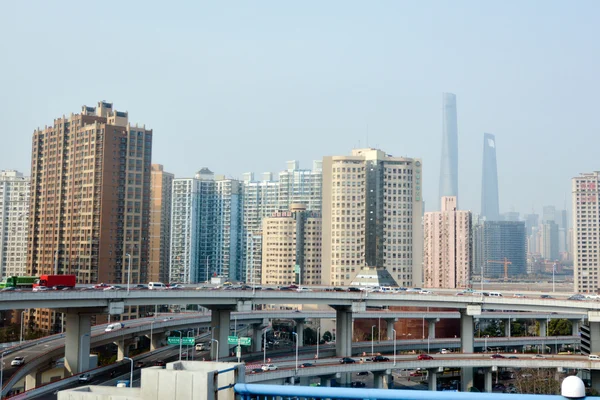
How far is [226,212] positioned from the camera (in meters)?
198

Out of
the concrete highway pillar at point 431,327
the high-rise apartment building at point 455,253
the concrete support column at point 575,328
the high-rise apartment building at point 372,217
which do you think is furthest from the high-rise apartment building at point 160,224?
the concrete support column at point 575,328

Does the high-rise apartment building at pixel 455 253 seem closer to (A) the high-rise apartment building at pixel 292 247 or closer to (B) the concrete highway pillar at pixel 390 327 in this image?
(A) the high-rise apartment building at pixel 292 247

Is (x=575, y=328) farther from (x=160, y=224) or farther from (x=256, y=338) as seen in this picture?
(x=160, y=224)

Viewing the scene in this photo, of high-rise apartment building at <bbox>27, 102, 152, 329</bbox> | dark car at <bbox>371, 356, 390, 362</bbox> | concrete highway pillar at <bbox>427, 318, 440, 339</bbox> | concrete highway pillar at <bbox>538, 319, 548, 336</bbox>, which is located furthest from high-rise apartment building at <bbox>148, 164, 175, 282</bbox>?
dark car at <bbox>371, 356, 390, 362</bbox>

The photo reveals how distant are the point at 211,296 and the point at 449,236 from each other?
139 m

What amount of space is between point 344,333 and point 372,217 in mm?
70994

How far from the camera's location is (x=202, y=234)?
189 metres

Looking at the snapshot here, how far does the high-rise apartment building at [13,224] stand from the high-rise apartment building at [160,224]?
28187 millimetres

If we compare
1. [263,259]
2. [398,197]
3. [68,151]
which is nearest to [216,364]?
[68,151]

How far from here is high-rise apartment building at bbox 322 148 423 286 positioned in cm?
14338

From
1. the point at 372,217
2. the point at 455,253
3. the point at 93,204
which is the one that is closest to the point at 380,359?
the point at 93,204

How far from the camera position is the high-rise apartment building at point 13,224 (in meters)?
143

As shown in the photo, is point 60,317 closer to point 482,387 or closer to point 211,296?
point 211,296

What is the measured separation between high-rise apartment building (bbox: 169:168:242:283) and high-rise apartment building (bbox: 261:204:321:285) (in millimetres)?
21296
